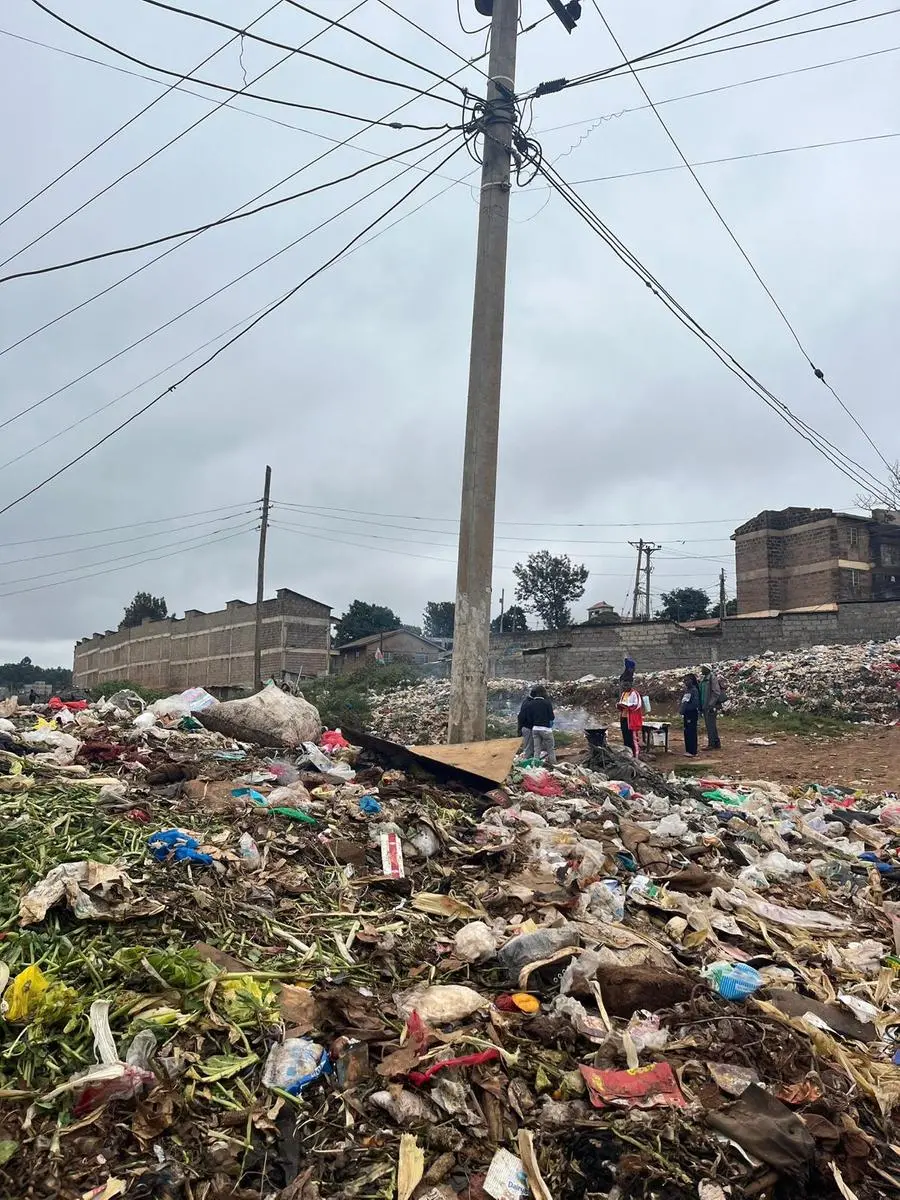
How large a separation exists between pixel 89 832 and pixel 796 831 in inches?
190

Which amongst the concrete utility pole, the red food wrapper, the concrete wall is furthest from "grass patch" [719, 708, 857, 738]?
the red food wrapper

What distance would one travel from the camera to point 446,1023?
256cm

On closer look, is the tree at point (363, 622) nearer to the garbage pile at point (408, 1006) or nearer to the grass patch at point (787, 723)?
the grass patch at point (787, 723)

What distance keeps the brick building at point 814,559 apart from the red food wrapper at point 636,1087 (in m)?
24.6

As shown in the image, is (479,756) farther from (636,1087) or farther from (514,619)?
(514,619)

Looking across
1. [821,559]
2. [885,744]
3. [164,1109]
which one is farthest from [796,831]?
[821,559]

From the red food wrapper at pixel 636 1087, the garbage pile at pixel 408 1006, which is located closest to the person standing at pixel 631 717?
the garbage pile at pixel 408 1006

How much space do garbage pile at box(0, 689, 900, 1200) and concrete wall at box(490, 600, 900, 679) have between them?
1530cm

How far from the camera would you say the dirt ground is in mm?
10469

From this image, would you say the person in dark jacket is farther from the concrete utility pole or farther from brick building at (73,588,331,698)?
brick building at (73,588,331,698)

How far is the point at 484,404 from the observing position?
634cm

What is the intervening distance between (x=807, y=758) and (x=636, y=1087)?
10.6m

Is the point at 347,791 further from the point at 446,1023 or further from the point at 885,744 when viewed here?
the point at 885,744

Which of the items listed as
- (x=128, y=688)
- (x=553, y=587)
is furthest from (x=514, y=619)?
(x=128, y=688)
